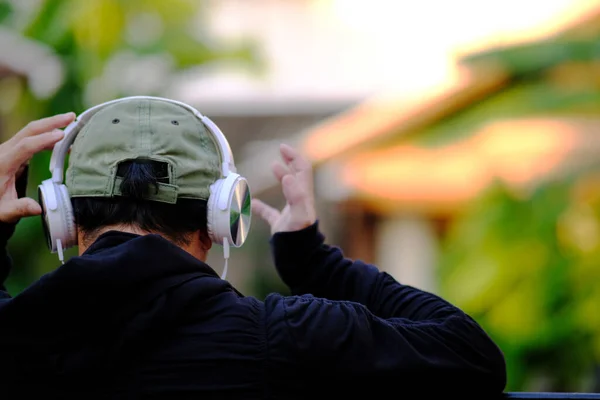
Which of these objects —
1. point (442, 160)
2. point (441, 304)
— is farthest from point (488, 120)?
point (441, 304)

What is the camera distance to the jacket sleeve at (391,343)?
1.60 meters

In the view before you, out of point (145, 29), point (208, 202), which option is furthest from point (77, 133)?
point (145, 29)

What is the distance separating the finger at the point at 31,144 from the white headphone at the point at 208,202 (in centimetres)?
3

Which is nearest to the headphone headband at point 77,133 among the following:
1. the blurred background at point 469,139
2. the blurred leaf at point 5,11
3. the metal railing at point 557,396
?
the metal railing at point 557,396

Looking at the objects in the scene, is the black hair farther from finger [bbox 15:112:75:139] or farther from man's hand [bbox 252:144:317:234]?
man's hand [bbox 252:144:317:234]

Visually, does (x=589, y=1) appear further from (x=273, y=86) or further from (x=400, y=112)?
(x=273, y=86)

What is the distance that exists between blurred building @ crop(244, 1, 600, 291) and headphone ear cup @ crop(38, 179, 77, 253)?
573 centimetres

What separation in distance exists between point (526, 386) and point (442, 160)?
190 centimetres

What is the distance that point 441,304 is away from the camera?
183 cm

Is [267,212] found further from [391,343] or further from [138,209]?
[391,343]

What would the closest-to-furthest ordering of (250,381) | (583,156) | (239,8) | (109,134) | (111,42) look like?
(250,381) < (109,134) < (583,156) < (111,42) < (239,8)

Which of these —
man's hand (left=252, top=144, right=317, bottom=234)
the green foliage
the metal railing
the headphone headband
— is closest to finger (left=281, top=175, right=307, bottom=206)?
man's hand (left=252, top=144, right=317, bottom=234)

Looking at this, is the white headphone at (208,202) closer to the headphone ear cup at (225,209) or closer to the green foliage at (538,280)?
the headphone ear cup at (225,209)

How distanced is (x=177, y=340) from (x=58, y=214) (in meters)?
0.36
